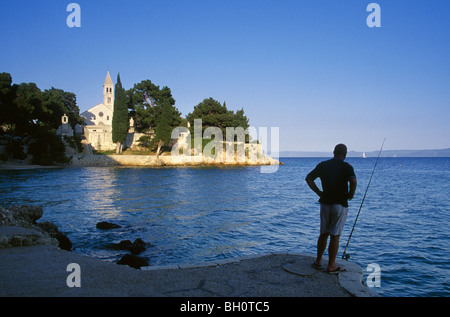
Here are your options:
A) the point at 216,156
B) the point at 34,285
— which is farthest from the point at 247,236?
the point at 216,156

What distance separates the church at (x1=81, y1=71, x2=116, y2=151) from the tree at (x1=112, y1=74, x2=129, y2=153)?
18.0ft

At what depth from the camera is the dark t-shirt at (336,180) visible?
5.46 metres

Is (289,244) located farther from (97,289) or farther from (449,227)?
(449,227)

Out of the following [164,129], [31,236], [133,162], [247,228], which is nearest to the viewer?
[31,236]

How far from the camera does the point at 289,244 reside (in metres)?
11.1

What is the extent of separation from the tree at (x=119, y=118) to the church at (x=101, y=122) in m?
5.48

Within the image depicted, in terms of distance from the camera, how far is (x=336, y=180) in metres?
5.49

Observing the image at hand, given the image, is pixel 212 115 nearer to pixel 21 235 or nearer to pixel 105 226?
pixel 105 226

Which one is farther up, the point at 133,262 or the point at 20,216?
the point at 20,216

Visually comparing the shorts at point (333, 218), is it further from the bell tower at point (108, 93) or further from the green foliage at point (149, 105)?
the bell tower at point (108, 93)

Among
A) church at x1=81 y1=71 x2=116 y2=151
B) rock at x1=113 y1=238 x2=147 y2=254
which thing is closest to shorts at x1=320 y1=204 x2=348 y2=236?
rock at x1=113 y1=238 x2=147 y2=254

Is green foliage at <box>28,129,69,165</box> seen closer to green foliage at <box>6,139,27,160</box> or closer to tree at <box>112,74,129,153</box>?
green foliage at <box>6,139,27,160</box>

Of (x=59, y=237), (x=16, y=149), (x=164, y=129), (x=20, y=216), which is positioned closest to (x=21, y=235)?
(x=59, y=237)

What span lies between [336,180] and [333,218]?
0.71 metres
